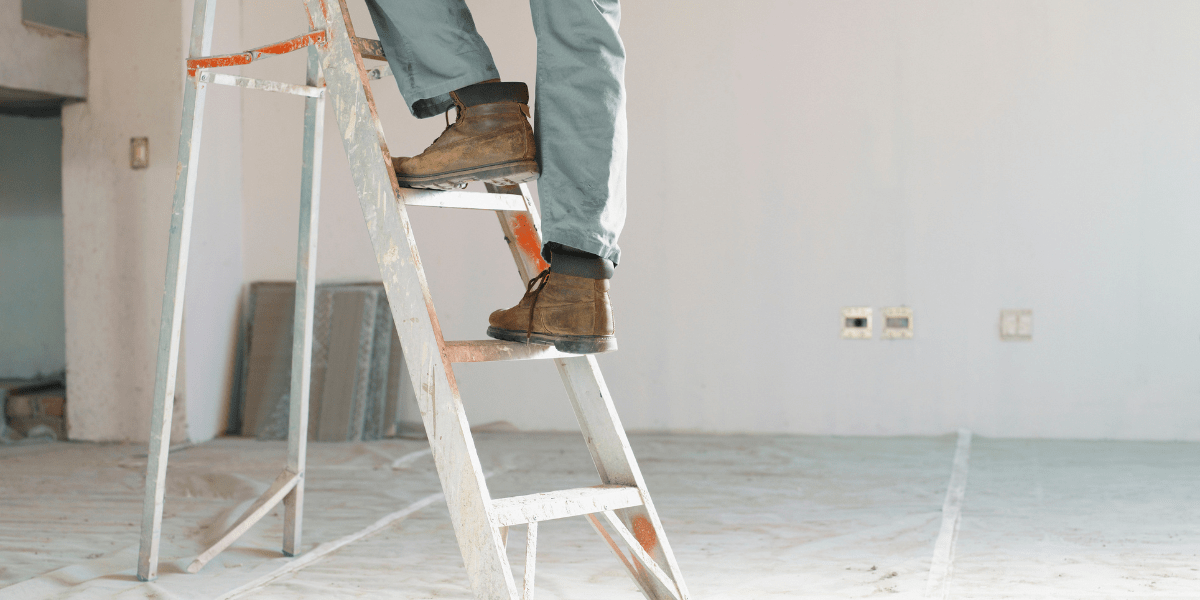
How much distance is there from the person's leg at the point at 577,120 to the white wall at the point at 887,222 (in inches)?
111

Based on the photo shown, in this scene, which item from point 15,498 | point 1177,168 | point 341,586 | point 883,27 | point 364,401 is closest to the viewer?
point 341,586

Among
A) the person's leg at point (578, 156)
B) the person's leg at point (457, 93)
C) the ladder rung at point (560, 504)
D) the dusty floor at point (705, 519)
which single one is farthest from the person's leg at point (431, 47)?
the dusty floor at point (705, 519)

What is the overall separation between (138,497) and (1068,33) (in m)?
3.87

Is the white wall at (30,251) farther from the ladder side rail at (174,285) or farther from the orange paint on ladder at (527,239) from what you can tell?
the orange paint on ladder at (527,239)

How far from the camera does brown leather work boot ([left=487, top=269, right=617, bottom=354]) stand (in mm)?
1239

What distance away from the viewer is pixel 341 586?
1947mm

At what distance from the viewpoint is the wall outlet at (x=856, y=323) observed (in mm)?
3881

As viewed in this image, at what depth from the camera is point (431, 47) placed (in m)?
1.26

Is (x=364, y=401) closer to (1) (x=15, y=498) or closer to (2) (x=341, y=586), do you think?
(1) (x=15, y=498)

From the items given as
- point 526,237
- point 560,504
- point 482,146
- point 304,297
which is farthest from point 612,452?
point 304,297

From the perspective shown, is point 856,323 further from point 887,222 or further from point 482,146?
point 482,146

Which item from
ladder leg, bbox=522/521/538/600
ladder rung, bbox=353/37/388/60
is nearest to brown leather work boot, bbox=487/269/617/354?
ladder leg, bbox=522/521/538/600

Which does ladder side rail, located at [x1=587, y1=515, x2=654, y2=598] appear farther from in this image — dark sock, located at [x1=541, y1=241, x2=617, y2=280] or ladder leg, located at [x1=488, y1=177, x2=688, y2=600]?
dark sock, located at [x1=541, y1=241, x2=617, y2=280]

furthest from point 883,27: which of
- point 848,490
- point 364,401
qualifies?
point 364,401
